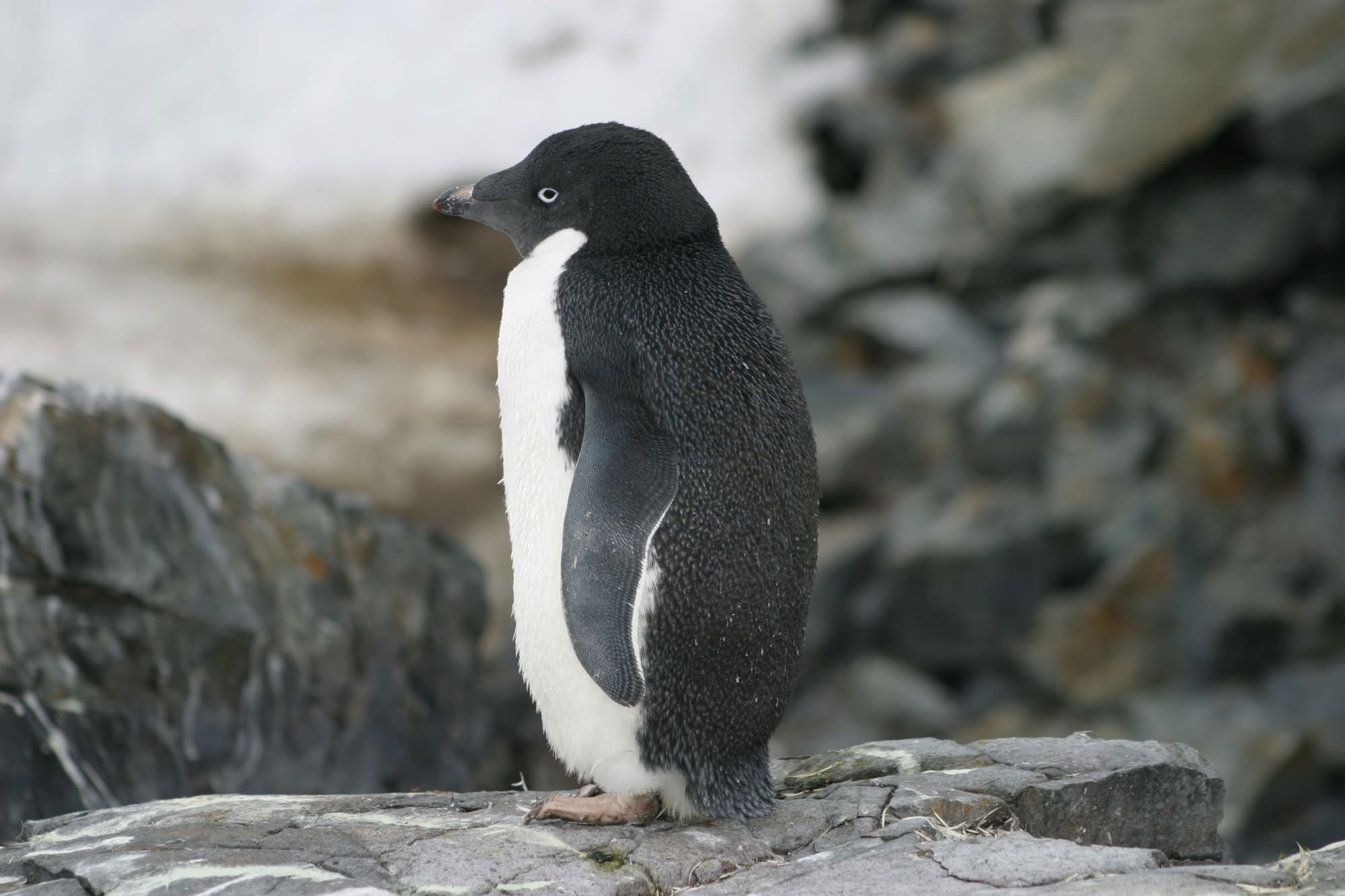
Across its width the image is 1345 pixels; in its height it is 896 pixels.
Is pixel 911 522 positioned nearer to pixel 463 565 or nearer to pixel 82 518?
pixel 463 565

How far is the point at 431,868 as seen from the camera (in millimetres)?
2607

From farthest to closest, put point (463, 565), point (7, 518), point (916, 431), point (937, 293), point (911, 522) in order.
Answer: point (937, 293), point (916, 431), point (911, 522), point (463, 565), point (7, 518)

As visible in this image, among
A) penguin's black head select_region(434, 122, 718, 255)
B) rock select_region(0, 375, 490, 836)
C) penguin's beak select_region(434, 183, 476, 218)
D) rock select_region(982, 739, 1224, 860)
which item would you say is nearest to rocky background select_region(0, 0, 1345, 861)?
rock select_region(0, 375, 490, 836)

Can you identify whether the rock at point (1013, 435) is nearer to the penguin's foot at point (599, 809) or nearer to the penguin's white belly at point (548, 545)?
the penguin's white belly at point (548, 545)

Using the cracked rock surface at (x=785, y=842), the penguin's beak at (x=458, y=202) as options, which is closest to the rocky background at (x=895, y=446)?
the cracked rock surface at (x=785, y=842)

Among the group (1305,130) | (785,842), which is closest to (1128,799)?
(785,842)

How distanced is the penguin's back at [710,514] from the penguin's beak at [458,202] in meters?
0.41

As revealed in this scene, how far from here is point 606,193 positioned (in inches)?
123

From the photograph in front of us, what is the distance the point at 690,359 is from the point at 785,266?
9.69 metres

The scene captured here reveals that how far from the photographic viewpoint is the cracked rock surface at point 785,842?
253cm

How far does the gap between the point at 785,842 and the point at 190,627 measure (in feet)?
7.07

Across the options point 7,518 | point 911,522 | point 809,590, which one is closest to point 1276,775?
point 911,522

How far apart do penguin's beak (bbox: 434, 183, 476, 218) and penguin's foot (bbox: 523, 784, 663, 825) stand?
1407 millimetres

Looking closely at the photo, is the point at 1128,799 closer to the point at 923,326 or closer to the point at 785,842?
the point at 785,842
